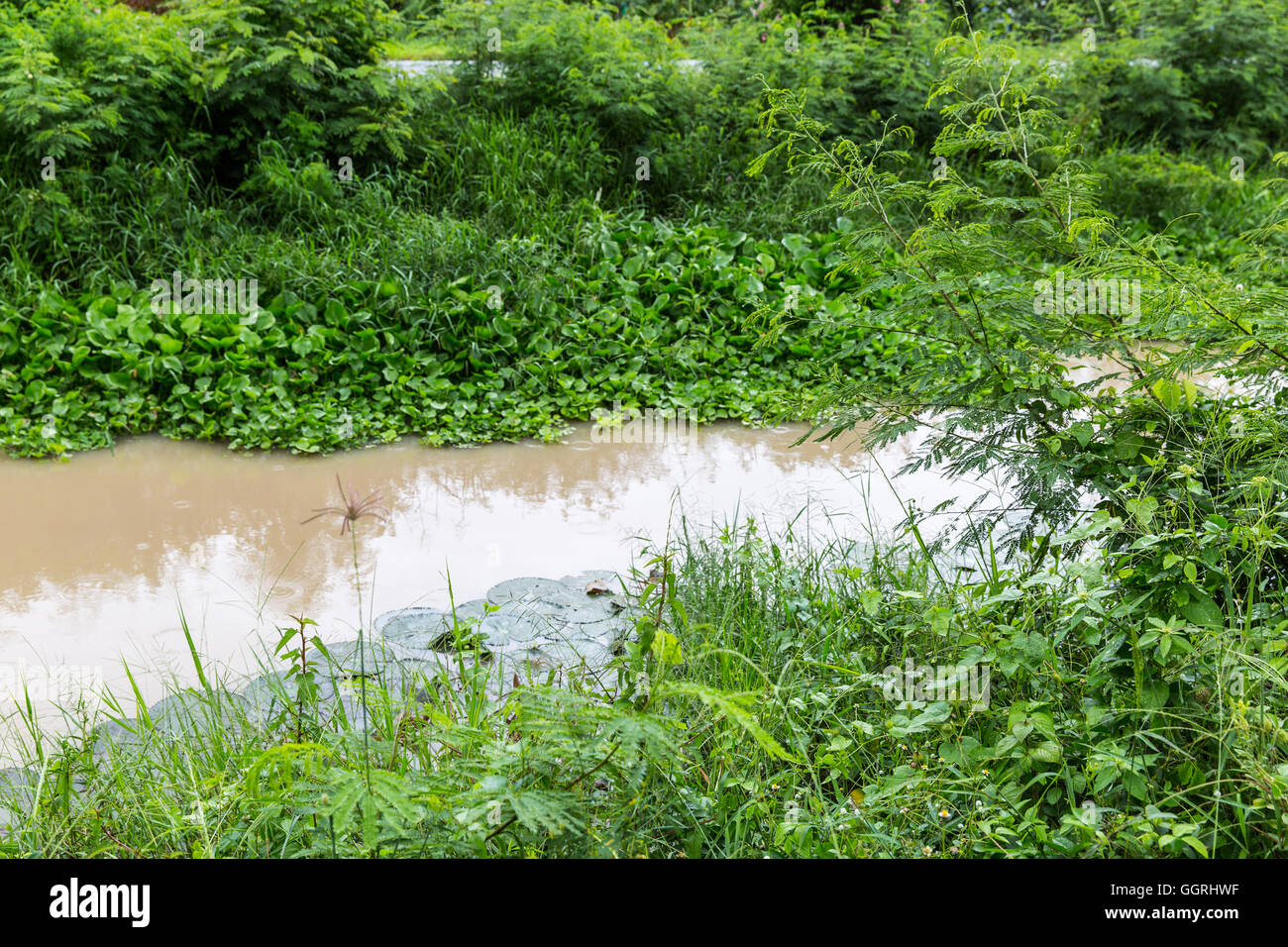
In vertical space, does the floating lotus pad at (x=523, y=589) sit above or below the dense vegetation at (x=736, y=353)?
below

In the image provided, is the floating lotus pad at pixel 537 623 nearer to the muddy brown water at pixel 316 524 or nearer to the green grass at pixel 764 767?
the muddy brown water at pixel 316 524

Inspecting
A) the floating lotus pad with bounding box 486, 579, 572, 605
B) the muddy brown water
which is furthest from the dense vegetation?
the floating lotus pad with bounding box 486, 579, 572, 605

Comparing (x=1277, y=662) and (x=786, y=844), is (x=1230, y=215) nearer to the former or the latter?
(x=1277, y=662)

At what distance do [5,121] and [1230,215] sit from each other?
9719mm

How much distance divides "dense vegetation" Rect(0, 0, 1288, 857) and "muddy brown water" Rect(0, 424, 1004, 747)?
0.34 metres

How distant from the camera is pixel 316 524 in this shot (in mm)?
4852

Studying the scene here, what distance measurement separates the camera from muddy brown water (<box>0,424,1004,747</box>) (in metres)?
3.92

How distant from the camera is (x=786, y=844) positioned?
2213 millimetres

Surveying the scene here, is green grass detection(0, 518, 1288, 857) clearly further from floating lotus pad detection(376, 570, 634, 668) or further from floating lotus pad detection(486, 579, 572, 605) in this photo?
floating lotus pad detection(486, 579, 572, 605)

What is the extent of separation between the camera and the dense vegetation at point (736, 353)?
7.43ft

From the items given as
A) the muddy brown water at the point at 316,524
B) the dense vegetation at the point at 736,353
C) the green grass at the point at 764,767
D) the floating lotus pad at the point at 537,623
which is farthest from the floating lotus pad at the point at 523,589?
the green grass at the point at 764,767

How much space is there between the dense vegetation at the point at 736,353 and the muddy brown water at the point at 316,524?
13.5 inches

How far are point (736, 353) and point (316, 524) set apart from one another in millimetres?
3042

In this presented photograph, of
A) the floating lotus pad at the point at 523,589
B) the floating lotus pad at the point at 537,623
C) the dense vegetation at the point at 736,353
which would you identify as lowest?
the floating lotus pad at the point at 537,623
